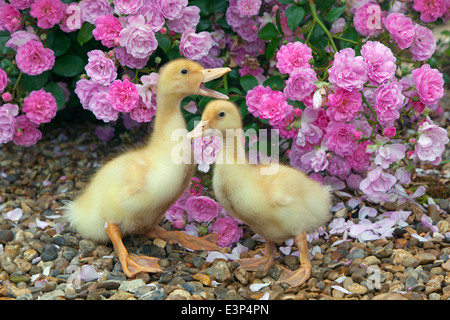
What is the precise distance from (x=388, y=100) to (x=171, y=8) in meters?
1.13

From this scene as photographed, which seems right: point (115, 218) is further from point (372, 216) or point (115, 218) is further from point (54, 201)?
point (372, 216)

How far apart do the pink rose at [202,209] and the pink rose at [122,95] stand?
53 cm

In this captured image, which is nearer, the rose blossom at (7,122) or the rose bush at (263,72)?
the rose bush at (263,72)

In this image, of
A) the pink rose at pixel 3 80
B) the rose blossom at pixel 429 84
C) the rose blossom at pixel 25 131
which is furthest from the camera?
the rose blossom at pixel 25 131

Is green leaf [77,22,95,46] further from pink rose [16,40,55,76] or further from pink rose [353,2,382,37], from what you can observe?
pink rose [353,2,382,37]

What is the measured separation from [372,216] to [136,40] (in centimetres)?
149

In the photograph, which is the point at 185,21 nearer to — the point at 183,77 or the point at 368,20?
the point at 183,77

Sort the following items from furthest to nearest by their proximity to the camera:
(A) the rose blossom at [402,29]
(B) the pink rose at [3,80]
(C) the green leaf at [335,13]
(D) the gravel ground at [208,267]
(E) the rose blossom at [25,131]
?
(E) the rose blossom at [25,131] < (B) the pink rose at [3,80] < (C) the green leaf at [335,13] < (A) the rose blossom at [402,29] < (D) the gravel ground at [208,267]

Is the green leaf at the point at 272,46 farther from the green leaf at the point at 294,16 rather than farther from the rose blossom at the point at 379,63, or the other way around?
the rose blossom at the point at 379,63

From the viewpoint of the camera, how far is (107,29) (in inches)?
114

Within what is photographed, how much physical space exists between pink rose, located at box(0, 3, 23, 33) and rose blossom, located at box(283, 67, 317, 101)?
1.52 metres

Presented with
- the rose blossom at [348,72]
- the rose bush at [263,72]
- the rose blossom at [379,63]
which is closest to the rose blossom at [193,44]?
the rose bush at [263,72]

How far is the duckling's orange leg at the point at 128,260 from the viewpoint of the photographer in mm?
2504

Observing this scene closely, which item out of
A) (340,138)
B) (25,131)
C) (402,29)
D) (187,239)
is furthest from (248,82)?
(25,131)
